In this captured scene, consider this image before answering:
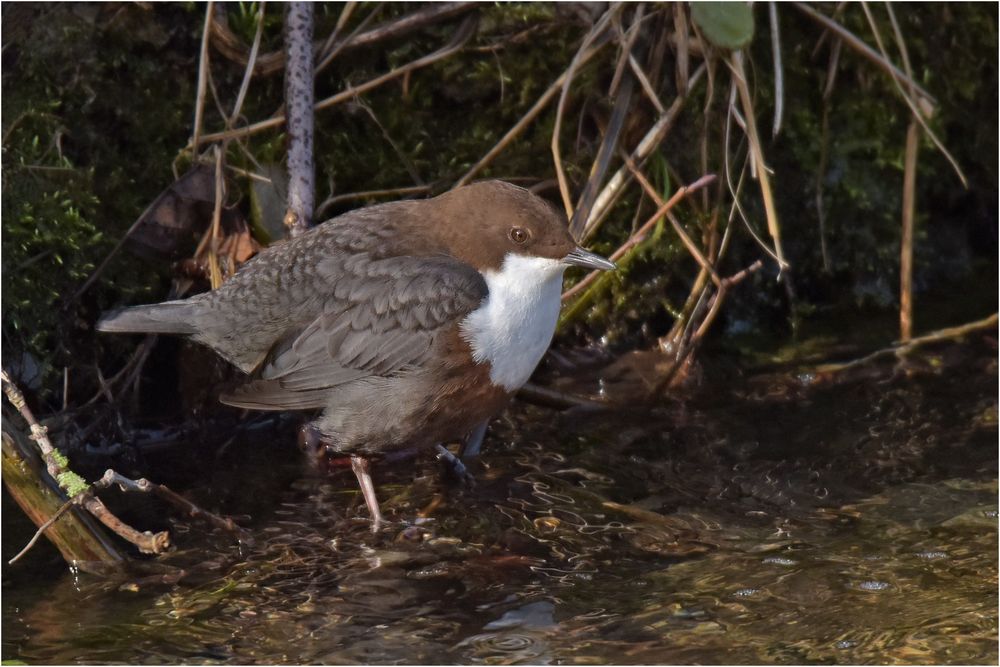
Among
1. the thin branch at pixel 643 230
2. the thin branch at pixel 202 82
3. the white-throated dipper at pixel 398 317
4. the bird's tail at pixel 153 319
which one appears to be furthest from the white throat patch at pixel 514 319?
the thin branch at pixel 202 82

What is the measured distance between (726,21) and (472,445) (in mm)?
1758

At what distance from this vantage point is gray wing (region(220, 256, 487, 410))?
12.0 feet

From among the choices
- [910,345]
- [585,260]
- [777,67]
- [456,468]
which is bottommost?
[456,468]

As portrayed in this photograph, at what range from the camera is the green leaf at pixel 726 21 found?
4.34 m

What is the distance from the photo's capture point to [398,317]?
144 inches

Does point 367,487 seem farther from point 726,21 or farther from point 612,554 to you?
point 726,21

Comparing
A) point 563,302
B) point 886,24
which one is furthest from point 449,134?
point 886,24

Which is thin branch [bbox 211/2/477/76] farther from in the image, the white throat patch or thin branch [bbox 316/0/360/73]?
the white throat patch

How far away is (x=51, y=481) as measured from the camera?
3.33 meters

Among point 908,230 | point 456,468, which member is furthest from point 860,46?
point 456,468

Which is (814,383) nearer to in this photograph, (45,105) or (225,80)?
(225,80)

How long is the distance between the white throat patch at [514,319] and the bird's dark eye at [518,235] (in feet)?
0.15

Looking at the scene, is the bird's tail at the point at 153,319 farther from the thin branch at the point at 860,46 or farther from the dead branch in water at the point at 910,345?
the thin branch at the point at 860,46

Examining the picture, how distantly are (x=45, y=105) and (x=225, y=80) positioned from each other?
653mm
